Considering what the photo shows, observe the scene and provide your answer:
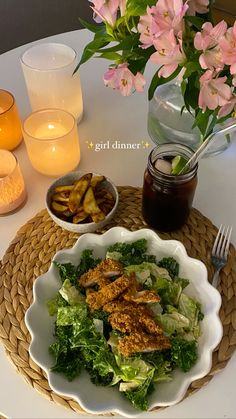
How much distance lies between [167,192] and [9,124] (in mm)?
361

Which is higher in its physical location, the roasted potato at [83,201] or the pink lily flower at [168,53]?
the pink lily flower at [168,53]

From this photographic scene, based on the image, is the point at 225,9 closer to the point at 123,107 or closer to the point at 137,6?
the point at 123,107

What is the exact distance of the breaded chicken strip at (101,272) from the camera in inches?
27.0

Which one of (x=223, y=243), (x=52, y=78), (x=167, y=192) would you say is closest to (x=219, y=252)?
(x=223, y=243)

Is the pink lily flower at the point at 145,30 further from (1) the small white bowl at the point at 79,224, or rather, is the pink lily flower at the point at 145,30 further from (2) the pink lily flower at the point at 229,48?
(1) the small white bowl at the point at 79,224

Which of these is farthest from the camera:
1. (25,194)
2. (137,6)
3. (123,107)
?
(123,107)

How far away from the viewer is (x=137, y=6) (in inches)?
22.2

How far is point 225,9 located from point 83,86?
3.56 ft

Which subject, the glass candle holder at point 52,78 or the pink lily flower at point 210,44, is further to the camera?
the glass candle holder at point 52,78

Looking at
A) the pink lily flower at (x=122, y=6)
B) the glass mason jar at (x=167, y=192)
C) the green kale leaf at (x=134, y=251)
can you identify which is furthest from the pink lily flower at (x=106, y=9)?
the green kale leaf at (x=134, y=251)

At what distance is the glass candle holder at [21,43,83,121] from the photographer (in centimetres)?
89

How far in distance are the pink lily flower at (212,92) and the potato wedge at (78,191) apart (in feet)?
0.91

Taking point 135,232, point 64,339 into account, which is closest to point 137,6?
point 135,232

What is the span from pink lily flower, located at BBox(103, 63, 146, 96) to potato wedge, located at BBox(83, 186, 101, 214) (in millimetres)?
209
